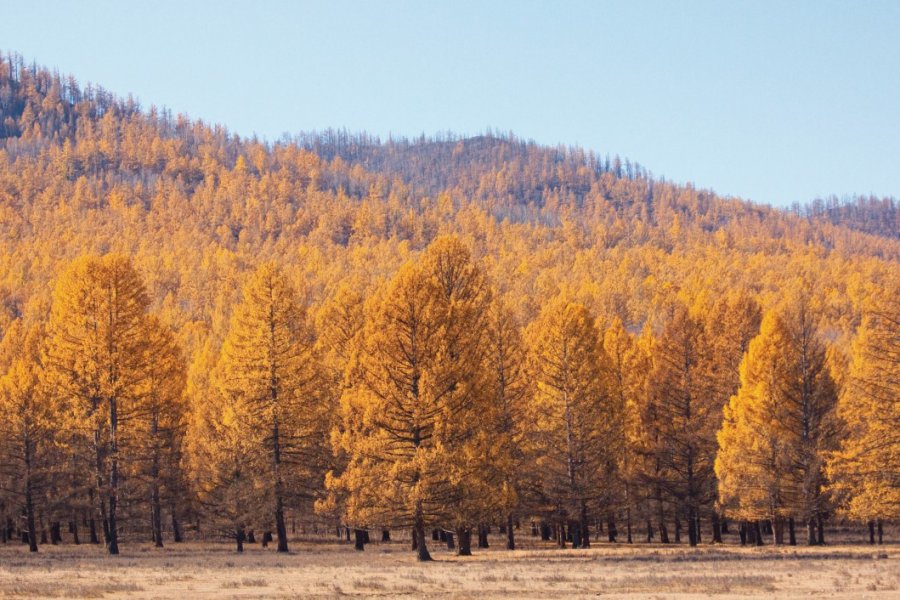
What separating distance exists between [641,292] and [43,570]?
160915 millimetres

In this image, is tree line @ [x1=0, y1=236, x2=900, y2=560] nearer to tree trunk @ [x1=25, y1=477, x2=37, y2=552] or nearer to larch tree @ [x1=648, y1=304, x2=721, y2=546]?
larch tree @ [x1=648, y1=304, x2=721, y2=546]

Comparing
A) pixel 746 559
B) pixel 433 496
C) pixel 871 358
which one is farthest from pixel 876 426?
pixel 433 496

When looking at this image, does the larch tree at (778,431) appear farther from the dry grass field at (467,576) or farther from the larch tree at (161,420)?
the larch tree at (161,420)

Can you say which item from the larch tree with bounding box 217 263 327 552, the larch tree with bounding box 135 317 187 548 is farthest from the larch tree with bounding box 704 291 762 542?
the larch tree with bounding box 135 317 187 548

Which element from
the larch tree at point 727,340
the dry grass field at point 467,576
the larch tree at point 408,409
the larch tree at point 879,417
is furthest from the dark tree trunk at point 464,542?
the larch tree at point 727,340

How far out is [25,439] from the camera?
163ft

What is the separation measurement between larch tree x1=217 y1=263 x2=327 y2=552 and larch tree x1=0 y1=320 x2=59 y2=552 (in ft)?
41.8

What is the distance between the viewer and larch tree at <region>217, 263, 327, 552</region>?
137ft

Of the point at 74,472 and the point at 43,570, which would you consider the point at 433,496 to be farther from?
the point at 74,472

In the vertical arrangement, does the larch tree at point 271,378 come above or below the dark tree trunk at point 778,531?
above

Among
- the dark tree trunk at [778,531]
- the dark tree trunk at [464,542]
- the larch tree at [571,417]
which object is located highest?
the larch tree at [571,417]

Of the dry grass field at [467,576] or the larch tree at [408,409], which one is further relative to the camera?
the larch tree at [408,409]

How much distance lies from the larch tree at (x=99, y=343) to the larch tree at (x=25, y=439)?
1013 centimetres

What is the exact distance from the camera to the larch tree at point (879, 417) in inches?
1484
